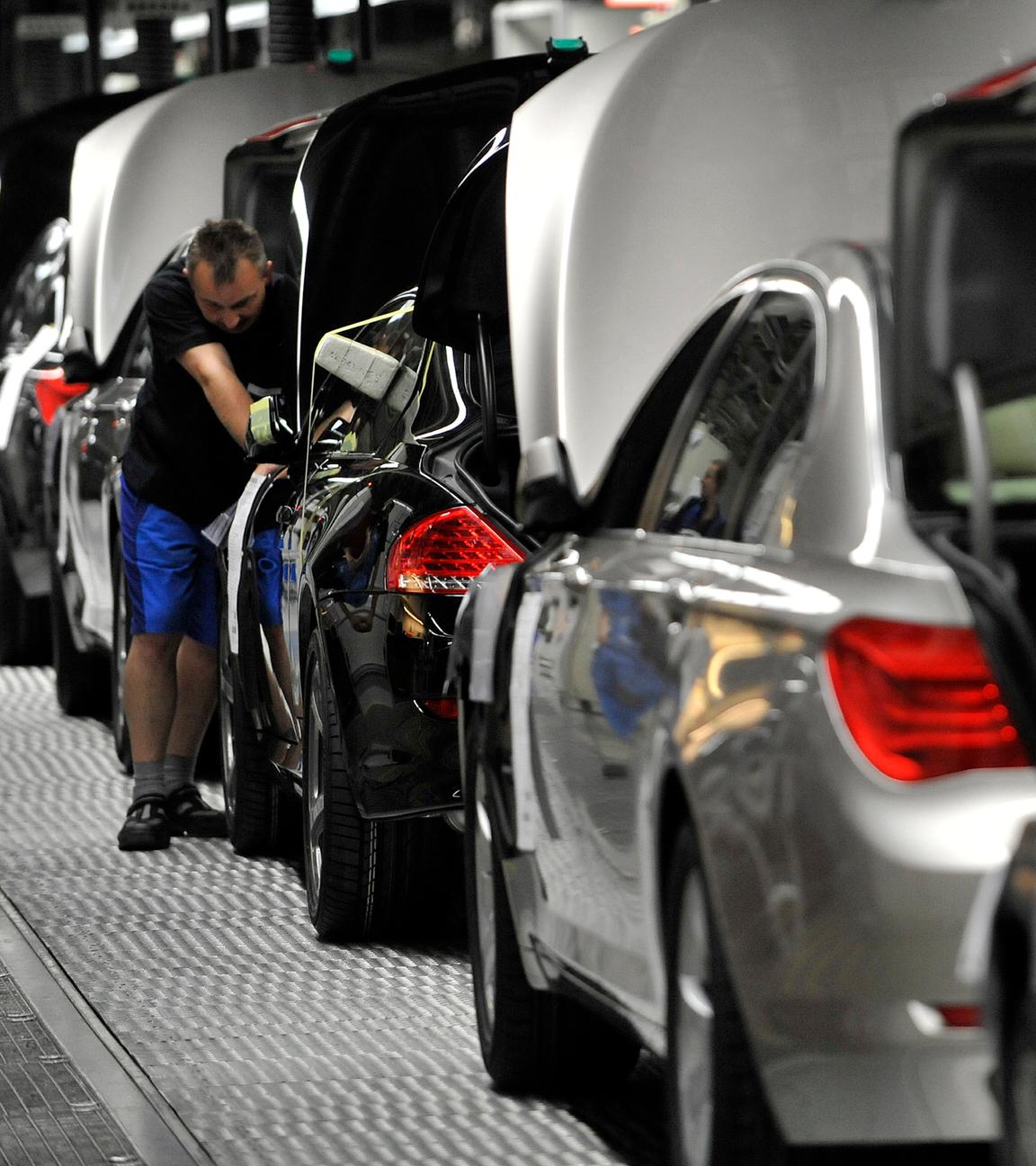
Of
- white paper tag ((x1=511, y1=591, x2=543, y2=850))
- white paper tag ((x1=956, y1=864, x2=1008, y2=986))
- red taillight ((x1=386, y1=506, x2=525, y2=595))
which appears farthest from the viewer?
red taillight ((x1=386, y1=506, x2=525, y2=595))

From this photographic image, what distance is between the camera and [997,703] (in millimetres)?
3906

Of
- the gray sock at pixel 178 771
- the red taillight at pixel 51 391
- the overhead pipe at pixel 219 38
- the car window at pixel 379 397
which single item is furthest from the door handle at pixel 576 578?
the overhead pipe at pixel 219 38

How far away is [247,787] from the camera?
9.62 m

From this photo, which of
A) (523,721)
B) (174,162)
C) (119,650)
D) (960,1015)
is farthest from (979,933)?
(174,162)

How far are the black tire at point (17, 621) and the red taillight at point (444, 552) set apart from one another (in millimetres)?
7985

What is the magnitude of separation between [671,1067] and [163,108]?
9.39m

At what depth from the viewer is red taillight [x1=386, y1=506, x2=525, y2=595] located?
7.48 meters

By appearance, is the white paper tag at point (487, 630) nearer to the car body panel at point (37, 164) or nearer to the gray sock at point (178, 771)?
the gray sock at point (178, 771)

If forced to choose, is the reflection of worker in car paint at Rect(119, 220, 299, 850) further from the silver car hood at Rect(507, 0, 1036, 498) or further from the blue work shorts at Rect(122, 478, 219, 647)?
the silver car hood at Rect(507, 0, 1036, 498)

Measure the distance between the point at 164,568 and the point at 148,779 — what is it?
0.72 m

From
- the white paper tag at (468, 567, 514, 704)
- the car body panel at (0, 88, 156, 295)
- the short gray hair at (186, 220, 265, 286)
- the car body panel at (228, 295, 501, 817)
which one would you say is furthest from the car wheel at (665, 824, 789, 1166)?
the car body panel at (0, 88, 156, 295)

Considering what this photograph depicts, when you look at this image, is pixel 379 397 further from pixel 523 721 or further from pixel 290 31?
pixel 290 31

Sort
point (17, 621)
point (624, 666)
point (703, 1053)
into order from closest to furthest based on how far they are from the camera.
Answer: point (703, 1053), point (624, 666), point (17, 621)

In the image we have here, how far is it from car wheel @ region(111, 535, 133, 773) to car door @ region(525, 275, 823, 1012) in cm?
614
